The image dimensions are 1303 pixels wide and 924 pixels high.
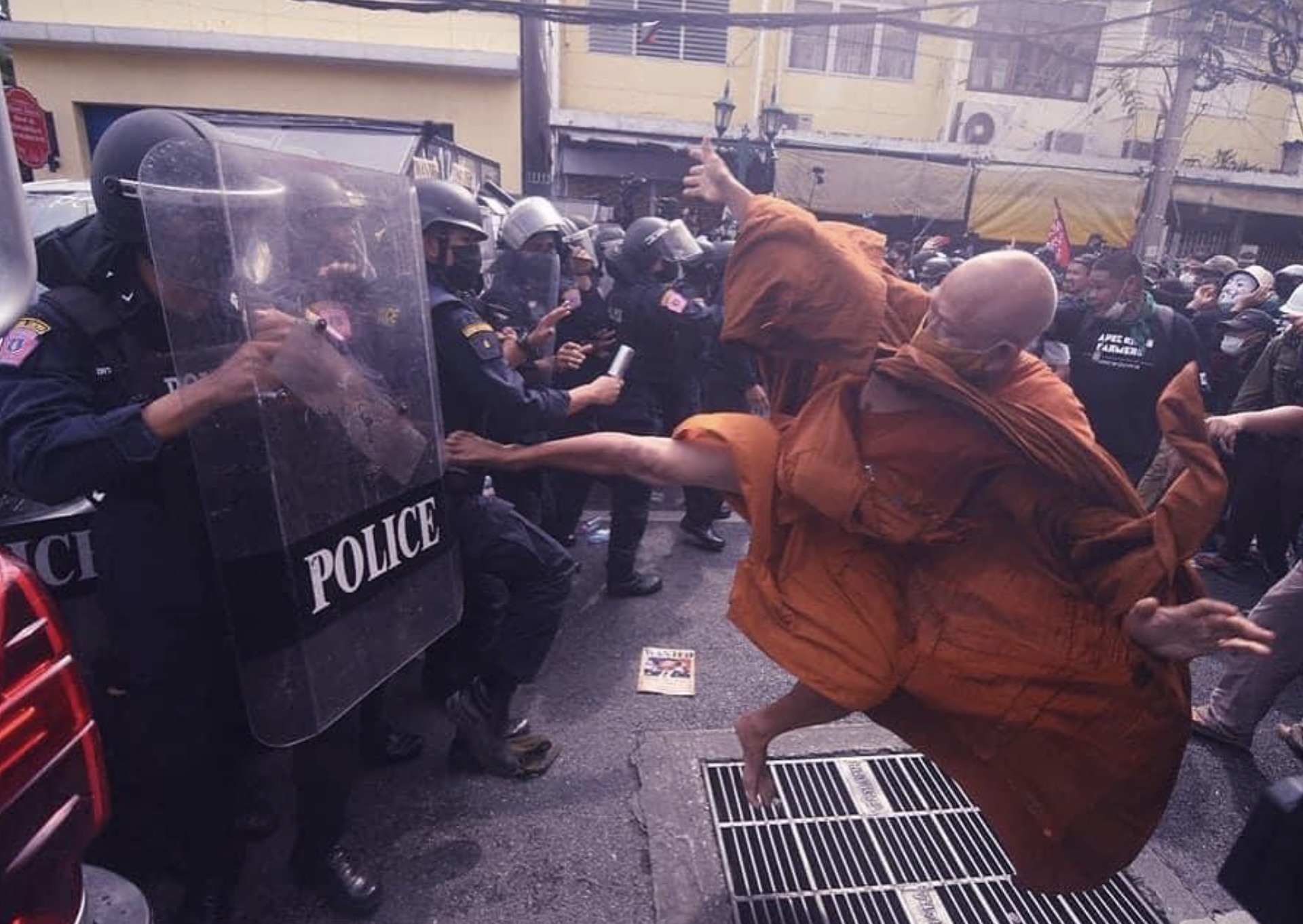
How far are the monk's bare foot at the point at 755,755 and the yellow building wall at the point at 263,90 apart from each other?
47.2ft

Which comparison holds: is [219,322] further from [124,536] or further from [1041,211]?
[1041,211]

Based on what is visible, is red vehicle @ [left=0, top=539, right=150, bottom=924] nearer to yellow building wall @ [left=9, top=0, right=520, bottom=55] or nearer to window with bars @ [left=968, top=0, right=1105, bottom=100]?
yellow building wall @ [left=9, top=0, right=520, bottom=55]

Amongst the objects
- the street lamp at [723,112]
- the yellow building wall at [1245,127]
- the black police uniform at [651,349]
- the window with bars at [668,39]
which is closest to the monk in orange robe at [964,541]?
the black police uniform at [651,349]

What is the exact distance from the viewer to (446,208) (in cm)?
288

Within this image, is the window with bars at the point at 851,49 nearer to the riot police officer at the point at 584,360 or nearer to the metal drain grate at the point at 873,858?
the riot police officer at the point at 584,360

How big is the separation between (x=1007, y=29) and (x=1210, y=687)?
62.7ft

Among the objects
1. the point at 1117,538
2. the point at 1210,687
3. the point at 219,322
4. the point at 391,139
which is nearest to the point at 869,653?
the point at 1117,538

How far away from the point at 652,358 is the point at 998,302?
2961 millimetres

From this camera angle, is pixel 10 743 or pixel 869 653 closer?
pixel 10 743

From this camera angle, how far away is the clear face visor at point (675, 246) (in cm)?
478

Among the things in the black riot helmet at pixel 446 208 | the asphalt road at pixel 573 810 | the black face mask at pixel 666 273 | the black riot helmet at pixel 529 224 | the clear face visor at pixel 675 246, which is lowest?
the asphalt road at pixel 573 810

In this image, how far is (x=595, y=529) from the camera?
530 cm

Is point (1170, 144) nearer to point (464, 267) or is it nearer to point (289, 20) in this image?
point (464, 267)

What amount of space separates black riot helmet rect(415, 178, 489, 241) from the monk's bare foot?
2.00m
